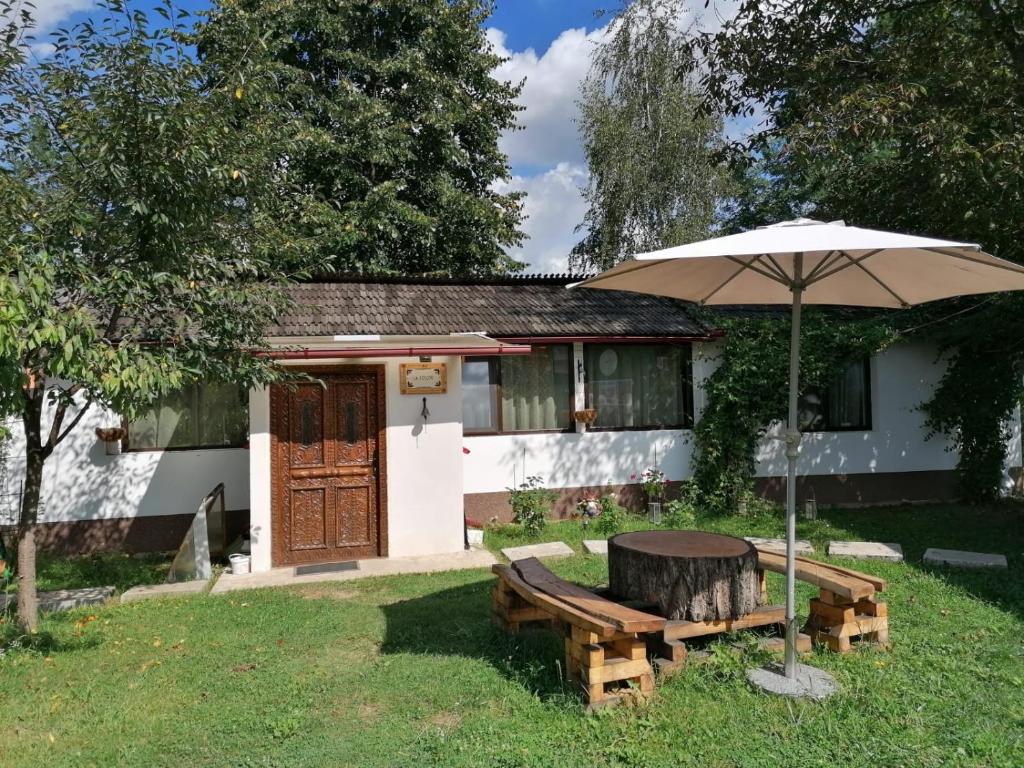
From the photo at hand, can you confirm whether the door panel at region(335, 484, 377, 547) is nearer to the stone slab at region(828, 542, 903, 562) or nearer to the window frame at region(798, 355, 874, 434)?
the stone slab at region(828, 542, 903, 562)

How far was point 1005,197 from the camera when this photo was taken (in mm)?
7746

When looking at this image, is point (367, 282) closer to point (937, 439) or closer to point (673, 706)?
point (673, 706)

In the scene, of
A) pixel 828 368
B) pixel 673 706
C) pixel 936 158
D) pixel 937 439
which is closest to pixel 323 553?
pixel 673 706

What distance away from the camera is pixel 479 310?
10000 mm

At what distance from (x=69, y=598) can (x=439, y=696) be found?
4399 mm

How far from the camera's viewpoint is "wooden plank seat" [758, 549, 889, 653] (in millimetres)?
4379

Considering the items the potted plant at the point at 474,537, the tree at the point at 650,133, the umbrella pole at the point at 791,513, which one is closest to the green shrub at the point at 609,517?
the potted plant at the point at 474,537

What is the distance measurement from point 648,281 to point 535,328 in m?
4.83

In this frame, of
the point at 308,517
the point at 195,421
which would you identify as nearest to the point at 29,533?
the point at 308,517

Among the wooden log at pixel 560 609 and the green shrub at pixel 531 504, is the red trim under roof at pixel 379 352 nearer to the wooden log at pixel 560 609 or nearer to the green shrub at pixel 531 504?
the green shrub at pixel 531 504

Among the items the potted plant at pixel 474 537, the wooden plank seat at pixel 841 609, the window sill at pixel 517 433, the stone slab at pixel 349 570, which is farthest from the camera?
the window sill at pixel 517 433

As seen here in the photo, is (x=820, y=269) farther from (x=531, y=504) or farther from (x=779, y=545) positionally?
(x=531, y=504)

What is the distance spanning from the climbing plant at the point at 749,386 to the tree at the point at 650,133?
765cm

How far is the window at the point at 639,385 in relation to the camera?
10.1 m
